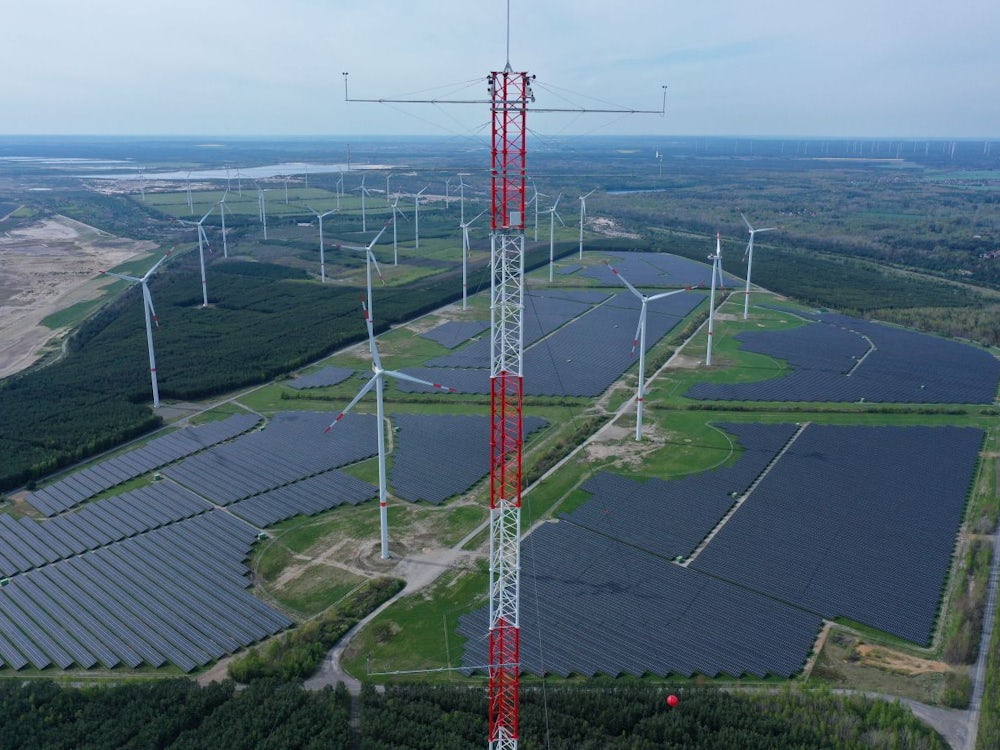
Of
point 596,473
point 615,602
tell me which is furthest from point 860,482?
point 615,602

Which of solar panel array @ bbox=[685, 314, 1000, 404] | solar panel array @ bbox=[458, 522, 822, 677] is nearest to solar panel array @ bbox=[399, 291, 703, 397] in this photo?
solar panel array @ bbox=[685, 314, 1000, 404]

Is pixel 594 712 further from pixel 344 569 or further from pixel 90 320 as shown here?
pixel 90 320

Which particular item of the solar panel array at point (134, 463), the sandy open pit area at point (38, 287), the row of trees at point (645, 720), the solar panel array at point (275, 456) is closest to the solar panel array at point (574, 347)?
the solar panel array at point (275, 456)

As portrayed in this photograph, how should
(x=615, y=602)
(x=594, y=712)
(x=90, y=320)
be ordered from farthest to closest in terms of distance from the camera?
(x=90, y=320) → (x=615, y=602) → (x=594, y=712)

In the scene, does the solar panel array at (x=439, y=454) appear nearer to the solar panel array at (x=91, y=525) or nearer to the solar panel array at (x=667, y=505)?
the solar panel array at (x=667, y=505)

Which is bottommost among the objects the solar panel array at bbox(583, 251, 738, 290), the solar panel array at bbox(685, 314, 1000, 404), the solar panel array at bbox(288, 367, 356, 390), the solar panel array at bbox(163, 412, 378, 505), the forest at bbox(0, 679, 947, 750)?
the forest at bbox(0, 679, 947, 750)

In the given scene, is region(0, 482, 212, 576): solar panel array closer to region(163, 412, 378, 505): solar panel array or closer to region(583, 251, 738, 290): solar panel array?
region(163, 412, 378, 505): solar panel array
